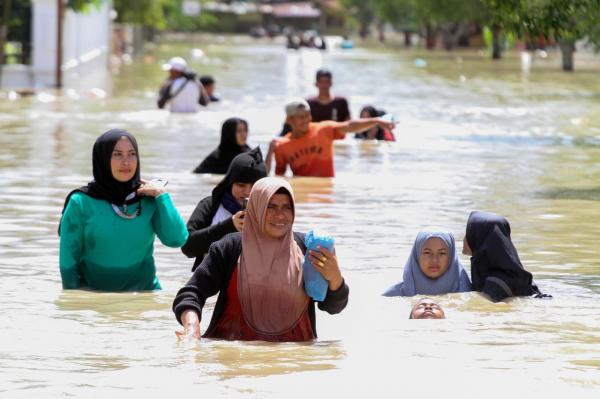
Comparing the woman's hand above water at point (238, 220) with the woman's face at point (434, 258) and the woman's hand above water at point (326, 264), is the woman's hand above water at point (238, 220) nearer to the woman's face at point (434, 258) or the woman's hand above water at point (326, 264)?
the woman's hand above water at point (326, 264)

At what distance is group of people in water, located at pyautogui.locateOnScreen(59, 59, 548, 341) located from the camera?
8.14m

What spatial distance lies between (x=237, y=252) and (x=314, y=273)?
0.42 m

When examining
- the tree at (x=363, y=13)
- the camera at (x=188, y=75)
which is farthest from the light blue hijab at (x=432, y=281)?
the tree at (x=363, y=13)

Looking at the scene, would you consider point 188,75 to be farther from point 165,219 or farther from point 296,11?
point 296,11

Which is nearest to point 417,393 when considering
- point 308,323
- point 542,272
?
point 308,323

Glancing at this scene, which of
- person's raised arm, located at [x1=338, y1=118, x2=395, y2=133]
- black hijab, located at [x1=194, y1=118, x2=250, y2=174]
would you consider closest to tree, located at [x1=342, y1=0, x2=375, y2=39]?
person's raised arm, located at [x1=338, y1=118, x2=395, y2=133]

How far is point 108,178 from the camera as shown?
10203 millimetres

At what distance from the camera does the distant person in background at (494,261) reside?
1110cm

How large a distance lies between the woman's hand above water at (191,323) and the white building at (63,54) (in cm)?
3251

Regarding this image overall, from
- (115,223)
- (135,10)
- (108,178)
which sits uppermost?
(135,10)

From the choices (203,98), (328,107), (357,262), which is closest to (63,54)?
→ (203,98)

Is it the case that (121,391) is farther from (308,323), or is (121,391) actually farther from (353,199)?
(353,199)

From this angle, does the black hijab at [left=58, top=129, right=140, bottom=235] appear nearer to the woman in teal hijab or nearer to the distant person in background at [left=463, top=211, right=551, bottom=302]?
the woman in teal hijab

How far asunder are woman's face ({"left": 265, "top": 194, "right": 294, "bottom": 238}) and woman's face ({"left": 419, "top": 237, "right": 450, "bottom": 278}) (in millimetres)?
2979
